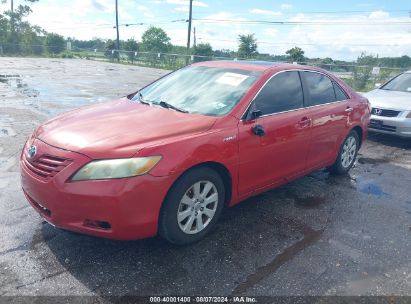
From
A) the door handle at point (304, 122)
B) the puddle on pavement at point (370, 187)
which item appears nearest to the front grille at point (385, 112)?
the puddle on pavement at point (370, 187)

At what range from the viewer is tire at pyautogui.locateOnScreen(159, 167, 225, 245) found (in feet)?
9.95

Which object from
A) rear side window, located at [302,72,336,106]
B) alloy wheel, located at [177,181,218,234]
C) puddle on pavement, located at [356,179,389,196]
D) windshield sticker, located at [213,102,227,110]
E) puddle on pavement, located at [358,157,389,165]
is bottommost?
puddle on pavement, located at [356,179,389,196]

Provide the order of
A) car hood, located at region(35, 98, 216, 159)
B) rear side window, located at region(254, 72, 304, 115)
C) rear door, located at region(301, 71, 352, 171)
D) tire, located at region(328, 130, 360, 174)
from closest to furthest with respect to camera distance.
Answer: car hood, located at region(35, 98, 216, 159) < rear side window, located at region(254, 72, 304, 115) < rear door, located at region(301, 71, 352, 171) < tire, located at region(328, 130, 360, 174)

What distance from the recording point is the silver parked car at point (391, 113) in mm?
7262

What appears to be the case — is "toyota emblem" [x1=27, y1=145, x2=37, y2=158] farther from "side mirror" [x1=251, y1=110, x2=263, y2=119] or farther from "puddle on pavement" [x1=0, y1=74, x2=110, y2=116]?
"puddle on pavement" [x1=0, y1=74, x2=110, y2=116]

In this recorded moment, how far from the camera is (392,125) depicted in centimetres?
736

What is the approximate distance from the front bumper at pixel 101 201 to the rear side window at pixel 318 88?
252 cm

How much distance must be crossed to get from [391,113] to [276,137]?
4.76m

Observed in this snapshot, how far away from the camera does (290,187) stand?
492 centimetres

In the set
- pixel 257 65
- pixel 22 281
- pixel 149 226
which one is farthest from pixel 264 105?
pixel 22 281

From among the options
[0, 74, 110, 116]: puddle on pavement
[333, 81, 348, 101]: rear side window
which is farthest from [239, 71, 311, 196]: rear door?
[0, 74, 110, 116]: puddle on pavement

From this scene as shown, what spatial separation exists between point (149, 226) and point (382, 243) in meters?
2.32

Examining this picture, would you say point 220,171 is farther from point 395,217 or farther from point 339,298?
point 395,217

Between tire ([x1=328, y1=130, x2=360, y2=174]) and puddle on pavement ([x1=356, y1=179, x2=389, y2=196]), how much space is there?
12.5 inches
